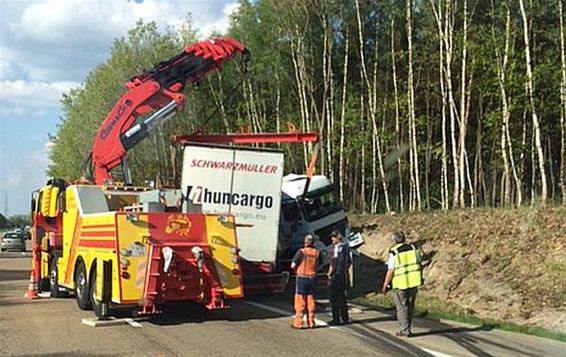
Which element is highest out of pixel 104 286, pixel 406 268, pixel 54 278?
pixel 406 268

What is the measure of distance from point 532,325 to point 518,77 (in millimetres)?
12524

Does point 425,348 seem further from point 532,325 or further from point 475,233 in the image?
point 475,233

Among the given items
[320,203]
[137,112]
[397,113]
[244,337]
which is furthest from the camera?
[397,113]

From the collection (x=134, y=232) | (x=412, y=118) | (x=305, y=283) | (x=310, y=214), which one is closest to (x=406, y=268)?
(x=305, y=283)

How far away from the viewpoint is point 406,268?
12.4 meters

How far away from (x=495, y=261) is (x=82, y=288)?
30.3 ft

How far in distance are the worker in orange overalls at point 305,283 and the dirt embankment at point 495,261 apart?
13.3 ft

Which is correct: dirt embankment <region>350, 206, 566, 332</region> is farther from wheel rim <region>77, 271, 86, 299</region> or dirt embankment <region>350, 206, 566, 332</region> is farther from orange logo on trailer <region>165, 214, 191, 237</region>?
wheel rim <region>77, 271, 86, 299</region>

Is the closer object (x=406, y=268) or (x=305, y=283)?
(x=406, y=268)

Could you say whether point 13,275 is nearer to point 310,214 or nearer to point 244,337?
point 310,214

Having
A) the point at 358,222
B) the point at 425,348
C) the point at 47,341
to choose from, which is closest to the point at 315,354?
the point at 425,348

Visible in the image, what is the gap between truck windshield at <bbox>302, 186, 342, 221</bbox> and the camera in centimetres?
2017

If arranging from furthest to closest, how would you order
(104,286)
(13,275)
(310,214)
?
(13,275), (310,214), (104,286)

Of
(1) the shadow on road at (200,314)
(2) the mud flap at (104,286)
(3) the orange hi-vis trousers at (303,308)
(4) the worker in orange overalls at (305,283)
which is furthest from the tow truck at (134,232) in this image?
(3) the orange hi-vis trousers at (303,308)
